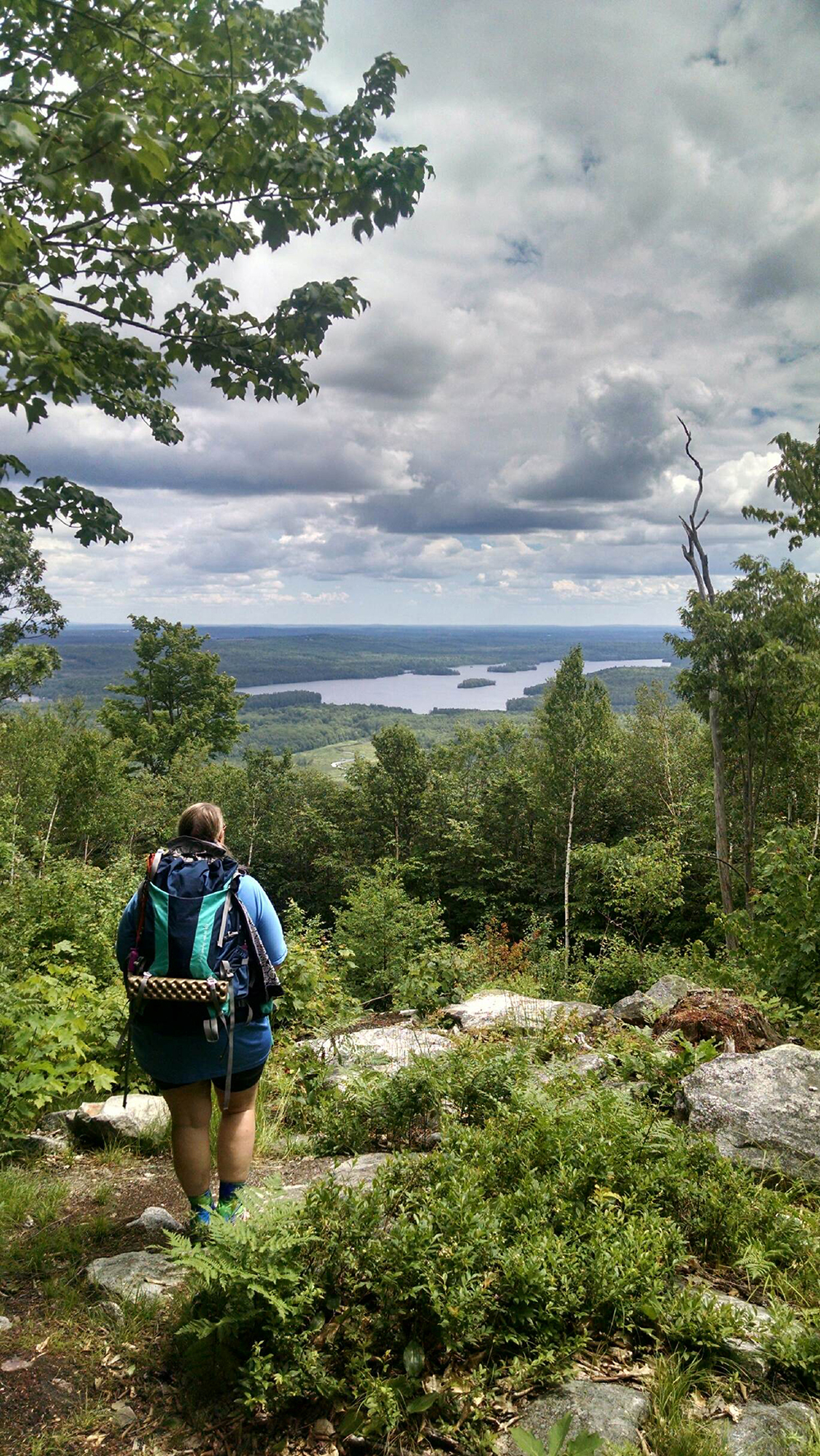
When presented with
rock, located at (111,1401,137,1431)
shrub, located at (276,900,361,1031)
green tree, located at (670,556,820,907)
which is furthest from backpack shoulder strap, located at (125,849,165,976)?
green tree, located at (670,556,820,907)

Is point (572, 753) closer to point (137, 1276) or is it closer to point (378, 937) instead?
point (378, 937)

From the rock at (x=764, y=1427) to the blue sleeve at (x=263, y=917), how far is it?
7.07ft

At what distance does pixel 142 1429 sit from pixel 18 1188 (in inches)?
65.7

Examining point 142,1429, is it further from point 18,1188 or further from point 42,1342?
point 18,1188

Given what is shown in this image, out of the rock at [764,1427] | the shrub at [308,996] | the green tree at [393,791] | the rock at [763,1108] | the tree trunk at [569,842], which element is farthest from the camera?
the green tree at [393,791]

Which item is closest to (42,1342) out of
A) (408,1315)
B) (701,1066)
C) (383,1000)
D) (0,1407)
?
(0,1407)

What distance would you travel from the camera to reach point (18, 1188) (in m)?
3.79

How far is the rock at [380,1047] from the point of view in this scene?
18.1ft

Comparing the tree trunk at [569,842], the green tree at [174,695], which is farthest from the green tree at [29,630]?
the tree trunk at [569,842]

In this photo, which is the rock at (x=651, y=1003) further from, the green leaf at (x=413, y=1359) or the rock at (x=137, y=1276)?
the rock at (x=137, y=1276)

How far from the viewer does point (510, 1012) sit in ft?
21.8

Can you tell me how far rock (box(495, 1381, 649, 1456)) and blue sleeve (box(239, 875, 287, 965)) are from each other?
1.74 meters

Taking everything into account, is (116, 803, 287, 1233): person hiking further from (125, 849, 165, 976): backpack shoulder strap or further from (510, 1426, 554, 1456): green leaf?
(510, 1426, 554, 1456): green leaf

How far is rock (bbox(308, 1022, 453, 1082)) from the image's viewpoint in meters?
5.53
